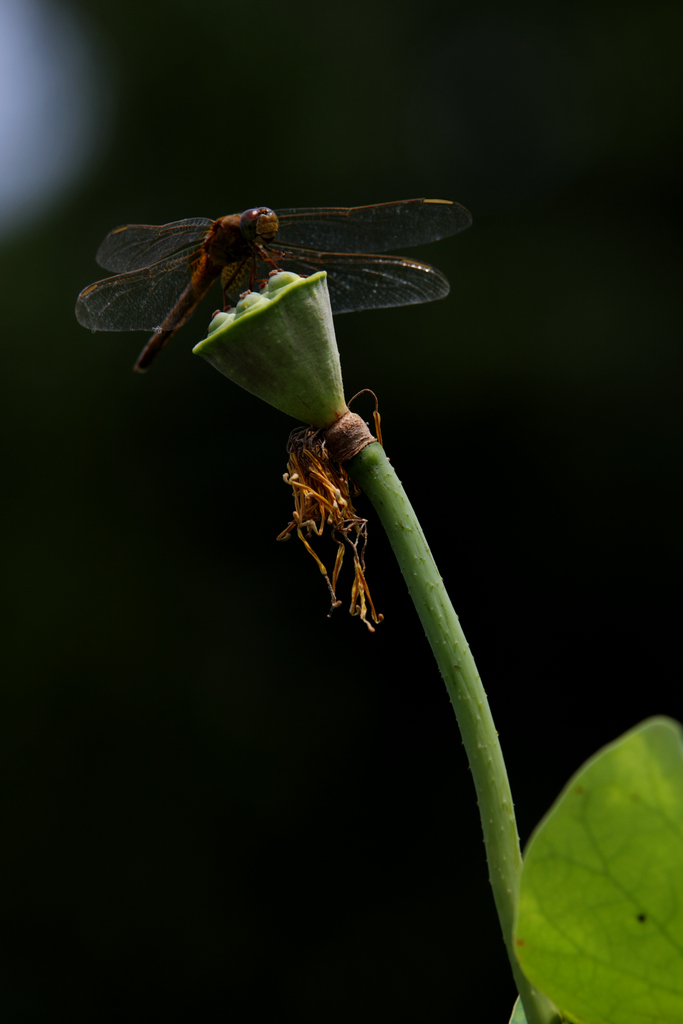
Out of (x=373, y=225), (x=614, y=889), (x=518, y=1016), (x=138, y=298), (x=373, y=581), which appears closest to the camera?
(x=614, y=889)

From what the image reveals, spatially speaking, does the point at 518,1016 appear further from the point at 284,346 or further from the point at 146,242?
the point at 146,242

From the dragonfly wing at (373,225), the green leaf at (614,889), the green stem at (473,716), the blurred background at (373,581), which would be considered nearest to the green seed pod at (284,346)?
the green stem at (473,716)

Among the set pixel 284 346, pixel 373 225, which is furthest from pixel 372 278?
pixel 284 346

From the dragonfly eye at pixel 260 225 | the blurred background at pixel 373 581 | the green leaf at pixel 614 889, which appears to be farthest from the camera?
the blurred background at pixel 373 581

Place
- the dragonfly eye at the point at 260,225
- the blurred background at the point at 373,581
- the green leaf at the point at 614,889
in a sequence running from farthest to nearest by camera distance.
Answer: the blurred background at the point at 373,581
the dragonfly eye at the point at 260,225
the green leaf at the point at 614,889

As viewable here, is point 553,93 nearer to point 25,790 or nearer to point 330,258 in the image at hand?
point 330,258

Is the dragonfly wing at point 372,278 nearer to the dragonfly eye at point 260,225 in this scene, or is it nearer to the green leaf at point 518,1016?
the dragonfly eye at point 260,225
